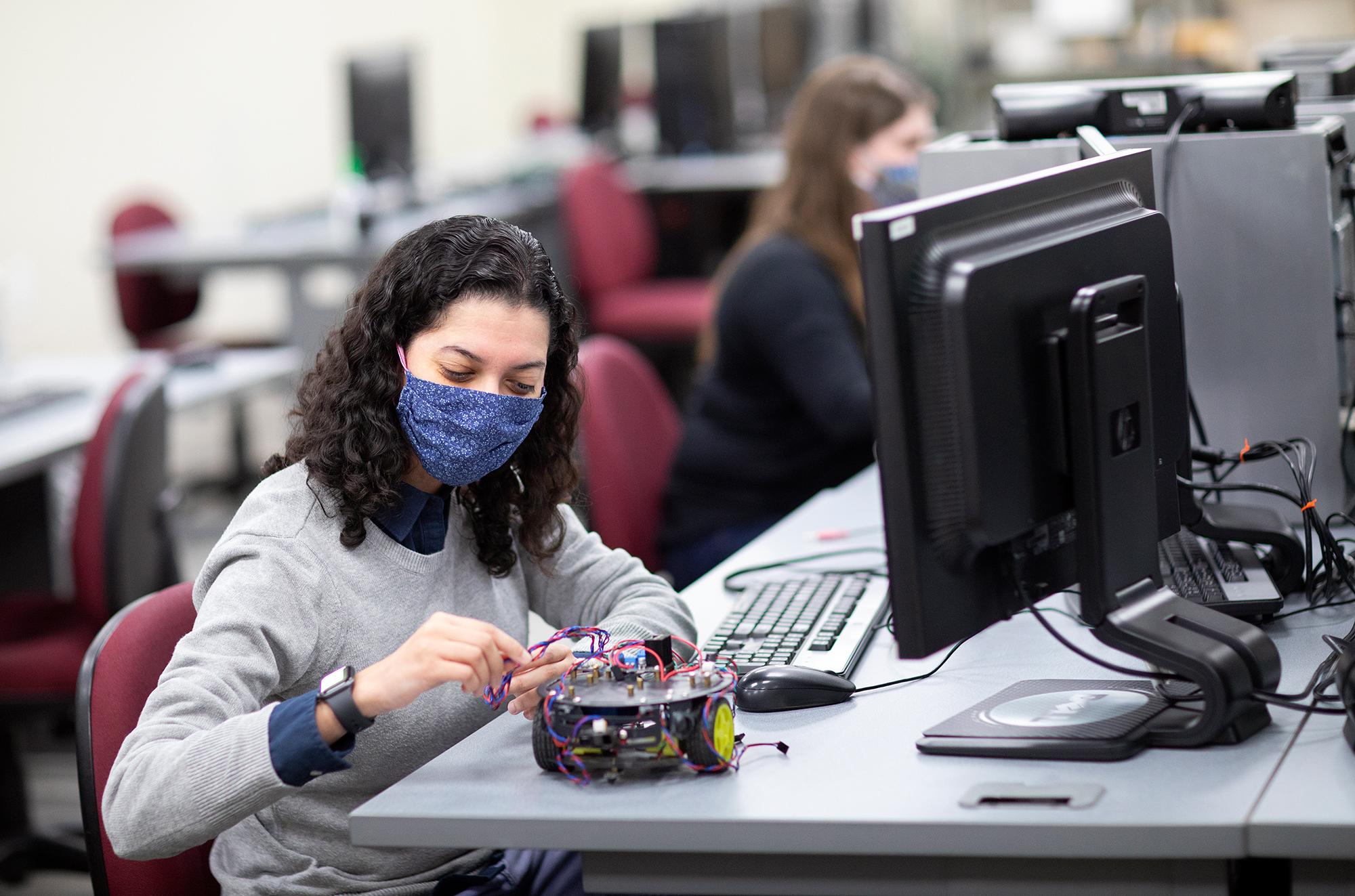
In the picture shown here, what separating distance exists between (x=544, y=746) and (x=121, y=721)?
41cm

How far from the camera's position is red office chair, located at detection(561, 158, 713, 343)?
4855 millimetres

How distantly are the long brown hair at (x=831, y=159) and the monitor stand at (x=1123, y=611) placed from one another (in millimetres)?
1316

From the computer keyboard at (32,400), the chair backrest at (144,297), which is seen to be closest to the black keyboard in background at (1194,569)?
the computer keyboard at (32,400)

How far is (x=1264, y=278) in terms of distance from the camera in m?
1.65

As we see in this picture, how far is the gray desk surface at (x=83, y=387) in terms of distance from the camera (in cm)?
268

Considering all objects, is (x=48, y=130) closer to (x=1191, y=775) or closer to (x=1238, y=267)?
(x=1238, y=267)

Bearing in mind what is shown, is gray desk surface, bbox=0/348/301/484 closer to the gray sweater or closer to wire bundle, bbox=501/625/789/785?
the gray sweater

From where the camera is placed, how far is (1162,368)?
4.04 feet

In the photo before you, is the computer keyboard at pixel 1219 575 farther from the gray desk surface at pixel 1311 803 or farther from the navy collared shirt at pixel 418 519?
the navy collared shirt at pixel 418 519

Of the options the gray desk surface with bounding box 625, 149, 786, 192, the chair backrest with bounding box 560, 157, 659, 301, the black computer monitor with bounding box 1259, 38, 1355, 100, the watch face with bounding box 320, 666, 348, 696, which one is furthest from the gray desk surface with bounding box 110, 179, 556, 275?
the watch face with bounding box 320, 666, 348, 696

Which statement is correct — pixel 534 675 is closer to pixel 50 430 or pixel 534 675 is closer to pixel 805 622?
pixel 805 622

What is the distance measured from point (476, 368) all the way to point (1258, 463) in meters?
0.92

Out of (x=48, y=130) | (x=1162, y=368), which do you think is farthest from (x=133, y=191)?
(x=1162, y=368)

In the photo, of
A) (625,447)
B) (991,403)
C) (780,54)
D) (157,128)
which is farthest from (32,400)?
(780,54)
